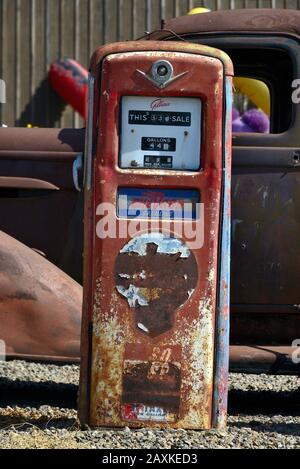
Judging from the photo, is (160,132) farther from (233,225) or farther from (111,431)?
(111,431)

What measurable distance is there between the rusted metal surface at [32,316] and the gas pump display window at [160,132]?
79 cm

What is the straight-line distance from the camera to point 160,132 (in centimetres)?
390

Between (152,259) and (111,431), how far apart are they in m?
0.71

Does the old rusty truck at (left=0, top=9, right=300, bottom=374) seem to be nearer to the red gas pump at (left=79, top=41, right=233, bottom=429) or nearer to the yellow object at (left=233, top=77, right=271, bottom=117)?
the red gas pump at (left=79, top=41, right=233, bottom=429)

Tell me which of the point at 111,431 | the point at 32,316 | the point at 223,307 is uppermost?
the point at 223,307

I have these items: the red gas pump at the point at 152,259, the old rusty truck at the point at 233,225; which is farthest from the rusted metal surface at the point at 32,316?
the red gas pump at the point at 152,259

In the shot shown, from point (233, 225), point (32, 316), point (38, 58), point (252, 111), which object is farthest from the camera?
point (38, 58)

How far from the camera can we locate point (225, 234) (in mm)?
3906

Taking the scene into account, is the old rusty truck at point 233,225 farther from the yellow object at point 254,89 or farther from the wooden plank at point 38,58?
the wooden plank at point 38,58

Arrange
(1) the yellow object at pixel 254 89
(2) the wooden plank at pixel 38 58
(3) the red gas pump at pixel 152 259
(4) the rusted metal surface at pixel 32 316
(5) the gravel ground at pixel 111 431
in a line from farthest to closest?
(2) the wooden plank at pixel 38 58 → (1) the yellow object at pixel 254 89 → (4) the rusted metal surface at pixel 32 316 → (3) the red gas pump at pixel 152 259 → (5) the gravel ground at pixel 111 431

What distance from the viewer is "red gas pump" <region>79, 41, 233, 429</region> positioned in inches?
152

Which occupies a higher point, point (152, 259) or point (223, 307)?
point (152, 259)

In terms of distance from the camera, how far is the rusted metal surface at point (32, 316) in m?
4.31

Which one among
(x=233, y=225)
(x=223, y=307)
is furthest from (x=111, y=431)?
(x=233, y=225)
